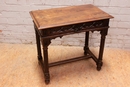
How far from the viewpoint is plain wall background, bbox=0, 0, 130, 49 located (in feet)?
6.17

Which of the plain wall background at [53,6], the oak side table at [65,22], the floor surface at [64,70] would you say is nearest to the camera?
the oak side table at [65,22]

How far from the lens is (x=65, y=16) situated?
4.55ft

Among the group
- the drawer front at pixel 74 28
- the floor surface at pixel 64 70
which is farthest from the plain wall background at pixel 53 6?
the drawer front at pixel 74 28

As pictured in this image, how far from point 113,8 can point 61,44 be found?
0.87 meters

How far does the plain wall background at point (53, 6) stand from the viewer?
6.17 ft

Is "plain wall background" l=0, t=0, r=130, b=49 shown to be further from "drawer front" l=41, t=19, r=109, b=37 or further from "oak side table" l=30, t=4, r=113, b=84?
"drawer front" l=41, t=19, r=109, b=37

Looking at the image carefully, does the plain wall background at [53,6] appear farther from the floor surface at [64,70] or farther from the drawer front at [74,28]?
the drawer front at [74,28]

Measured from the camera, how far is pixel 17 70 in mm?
1745

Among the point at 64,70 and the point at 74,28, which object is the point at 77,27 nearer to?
the point at 74,28

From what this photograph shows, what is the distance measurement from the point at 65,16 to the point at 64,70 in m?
0.68

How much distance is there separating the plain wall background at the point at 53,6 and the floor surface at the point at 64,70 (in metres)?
0.12

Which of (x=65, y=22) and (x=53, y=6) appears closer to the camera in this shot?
(x=65, y=22)

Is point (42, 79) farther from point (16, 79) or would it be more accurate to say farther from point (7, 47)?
point (7, 47)

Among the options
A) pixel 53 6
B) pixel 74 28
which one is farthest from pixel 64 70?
pixel 53 6
